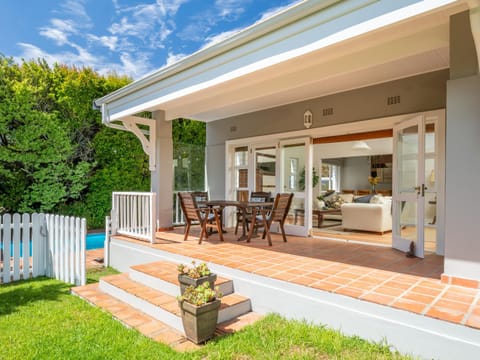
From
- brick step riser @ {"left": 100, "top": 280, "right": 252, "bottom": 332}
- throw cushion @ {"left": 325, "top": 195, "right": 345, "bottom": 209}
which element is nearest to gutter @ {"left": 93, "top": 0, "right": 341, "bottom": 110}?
brick step riser @ {"left": 100, "top": 280, "right": 252, "bottom": 332}

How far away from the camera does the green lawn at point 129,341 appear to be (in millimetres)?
2311

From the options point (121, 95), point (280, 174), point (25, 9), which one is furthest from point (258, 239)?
point (25, 9)

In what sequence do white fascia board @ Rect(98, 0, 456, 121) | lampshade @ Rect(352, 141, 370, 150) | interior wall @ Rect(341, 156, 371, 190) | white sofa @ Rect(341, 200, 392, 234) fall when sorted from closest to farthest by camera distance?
white fascia board @ Rect(98, 0, 456, 121)
white sofa @ Rect(341, 200, 392, 234)
lampshade @ Rect(352, 141, 370, 150)
interior wall @ Rect(341, 156, 371, 190)

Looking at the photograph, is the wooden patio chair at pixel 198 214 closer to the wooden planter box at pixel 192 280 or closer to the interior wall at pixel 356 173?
the wooden planter box at pixel 192 280

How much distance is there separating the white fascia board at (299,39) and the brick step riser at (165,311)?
256 centimetres

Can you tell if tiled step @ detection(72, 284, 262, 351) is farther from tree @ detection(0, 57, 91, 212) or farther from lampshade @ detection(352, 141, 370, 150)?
lampshade @ detection(352, 141, 370, 150)

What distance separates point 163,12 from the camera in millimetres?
9633

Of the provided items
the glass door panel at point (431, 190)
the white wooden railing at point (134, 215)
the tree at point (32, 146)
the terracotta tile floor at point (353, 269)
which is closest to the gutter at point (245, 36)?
the white wooden railing at point (134, 215)

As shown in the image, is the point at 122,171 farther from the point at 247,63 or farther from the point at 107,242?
the point at 247,63

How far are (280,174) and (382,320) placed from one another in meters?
4.20

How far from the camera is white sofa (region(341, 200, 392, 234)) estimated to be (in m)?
6.43

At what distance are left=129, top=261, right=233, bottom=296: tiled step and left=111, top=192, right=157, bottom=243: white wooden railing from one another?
0.93 metres

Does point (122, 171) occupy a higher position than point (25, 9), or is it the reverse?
point (25, 9)

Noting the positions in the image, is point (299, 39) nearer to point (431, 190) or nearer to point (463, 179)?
point (463, 179)
